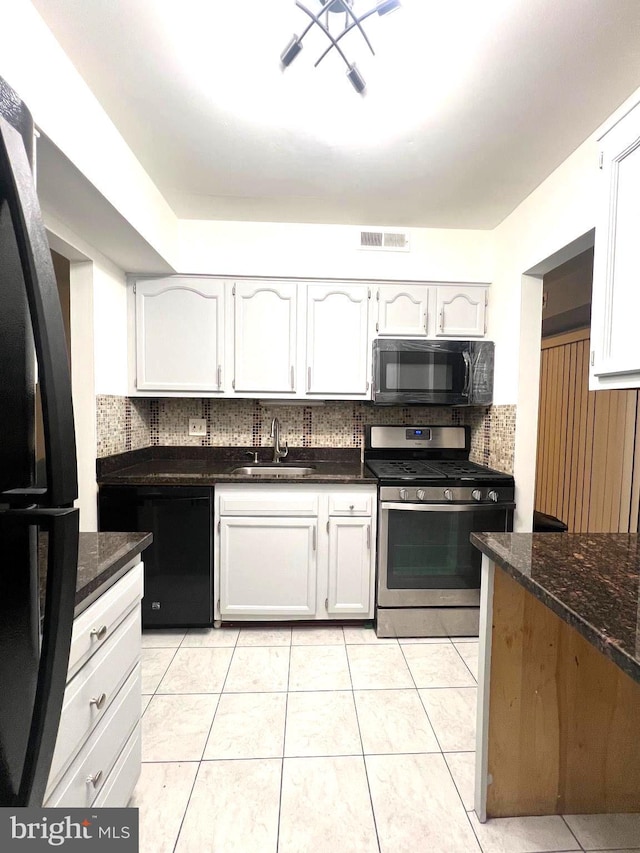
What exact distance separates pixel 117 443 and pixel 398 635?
1970 millimetres

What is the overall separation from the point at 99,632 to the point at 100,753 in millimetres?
330

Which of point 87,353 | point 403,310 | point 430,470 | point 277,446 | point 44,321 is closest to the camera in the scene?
point 44,321

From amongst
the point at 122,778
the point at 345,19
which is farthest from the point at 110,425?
the point at 345,19

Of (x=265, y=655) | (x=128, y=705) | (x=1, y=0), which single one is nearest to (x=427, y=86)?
(x=1, y=0)

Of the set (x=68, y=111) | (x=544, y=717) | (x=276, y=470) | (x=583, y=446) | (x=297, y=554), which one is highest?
(x=68, y=111)

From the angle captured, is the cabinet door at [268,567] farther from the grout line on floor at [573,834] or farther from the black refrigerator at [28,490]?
the black refrigerator at [28,490]

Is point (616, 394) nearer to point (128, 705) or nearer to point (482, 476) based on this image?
point (482, 476)

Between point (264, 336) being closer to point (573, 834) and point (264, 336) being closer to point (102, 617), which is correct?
point (102, 617)

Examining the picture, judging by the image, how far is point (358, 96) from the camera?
5.08ft

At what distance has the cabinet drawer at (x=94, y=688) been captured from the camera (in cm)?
86

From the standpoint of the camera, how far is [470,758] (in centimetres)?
153

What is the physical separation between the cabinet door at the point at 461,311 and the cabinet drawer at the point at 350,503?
3.81ft

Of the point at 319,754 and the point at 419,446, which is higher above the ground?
the point at 419,446

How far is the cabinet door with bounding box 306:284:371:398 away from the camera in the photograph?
2592 mm
